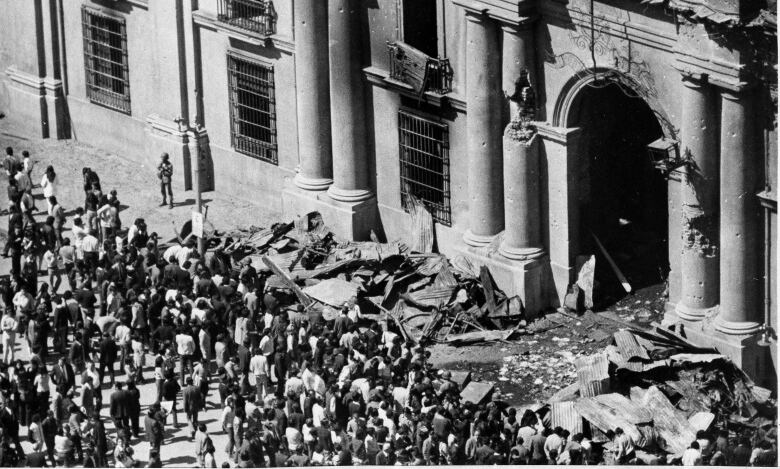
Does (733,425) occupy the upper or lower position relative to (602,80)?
lower

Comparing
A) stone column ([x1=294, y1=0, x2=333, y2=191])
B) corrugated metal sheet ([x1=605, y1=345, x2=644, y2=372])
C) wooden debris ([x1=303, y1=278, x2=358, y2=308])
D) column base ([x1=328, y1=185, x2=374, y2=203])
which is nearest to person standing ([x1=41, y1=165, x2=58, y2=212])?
stone column ([x1=294, y1=0, x2=333, y2=191])

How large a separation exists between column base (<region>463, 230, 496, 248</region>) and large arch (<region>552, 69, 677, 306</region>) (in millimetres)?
1955

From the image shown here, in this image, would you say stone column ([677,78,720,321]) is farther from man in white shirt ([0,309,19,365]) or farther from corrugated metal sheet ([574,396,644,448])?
man in white shirt ([0,309,19,365])

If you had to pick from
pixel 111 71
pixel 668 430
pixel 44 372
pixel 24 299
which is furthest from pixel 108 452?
pixel 111 71

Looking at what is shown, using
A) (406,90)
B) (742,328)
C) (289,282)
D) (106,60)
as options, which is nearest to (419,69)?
(406,90)

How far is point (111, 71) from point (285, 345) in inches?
637

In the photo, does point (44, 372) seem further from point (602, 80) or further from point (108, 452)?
point (602, 80)

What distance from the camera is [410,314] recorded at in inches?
1957

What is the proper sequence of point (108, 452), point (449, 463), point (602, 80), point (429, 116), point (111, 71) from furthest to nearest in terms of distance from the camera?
point (111, 71)
point (429, 116)
point (602, 80)
point (108, 452)
point (449, 463)

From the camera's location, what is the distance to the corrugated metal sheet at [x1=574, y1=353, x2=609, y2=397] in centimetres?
4491

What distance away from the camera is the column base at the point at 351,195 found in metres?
53.3

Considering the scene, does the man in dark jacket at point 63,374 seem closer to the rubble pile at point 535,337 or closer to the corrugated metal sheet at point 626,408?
the rubble pile at point 535,337

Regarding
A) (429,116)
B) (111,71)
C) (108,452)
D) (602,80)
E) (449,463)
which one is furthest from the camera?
(111,71)

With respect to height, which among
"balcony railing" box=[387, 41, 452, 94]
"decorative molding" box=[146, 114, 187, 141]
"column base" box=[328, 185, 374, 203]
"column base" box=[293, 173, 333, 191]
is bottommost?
"column base" box=[328, 185, 374, 203]
